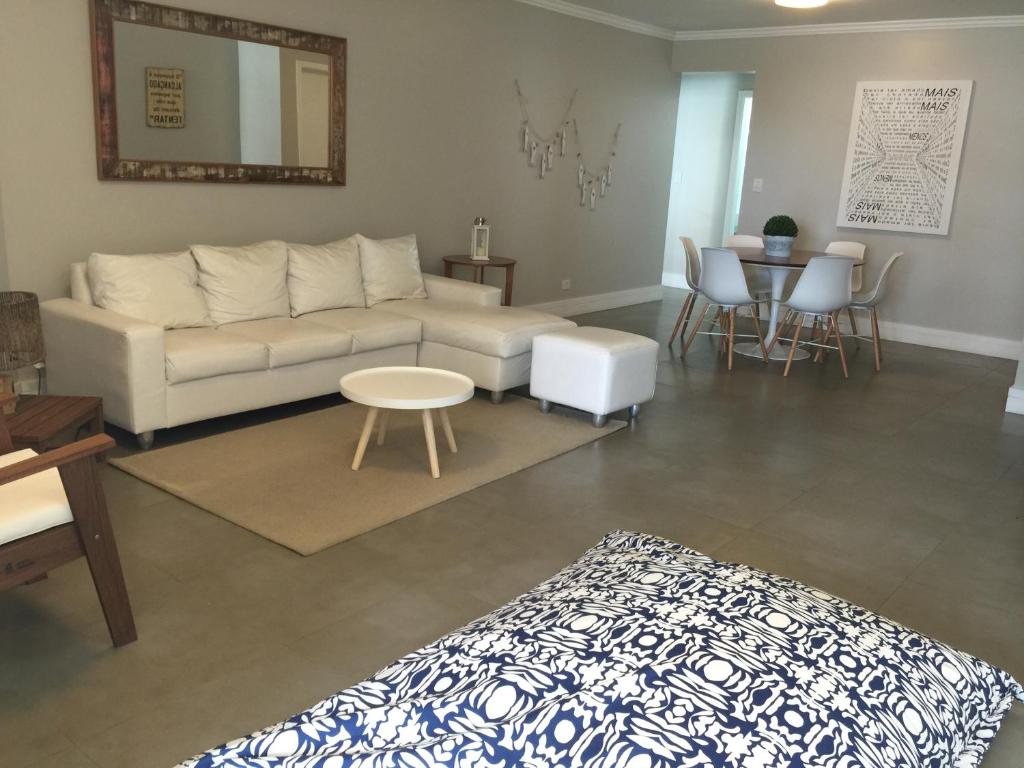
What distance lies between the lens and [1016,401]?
16.7 ft

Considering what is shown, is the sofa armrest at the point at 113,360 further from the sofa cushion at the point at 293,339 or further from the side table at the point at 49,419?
the sofa cushion at the point at 293,339

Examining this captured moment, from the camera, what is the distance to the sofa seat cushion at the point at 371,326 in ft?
14.9

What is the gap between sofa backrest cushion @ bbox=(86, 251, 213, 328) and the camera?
13.1 ft

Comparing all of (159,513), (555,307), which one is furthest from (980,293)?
(159,513)

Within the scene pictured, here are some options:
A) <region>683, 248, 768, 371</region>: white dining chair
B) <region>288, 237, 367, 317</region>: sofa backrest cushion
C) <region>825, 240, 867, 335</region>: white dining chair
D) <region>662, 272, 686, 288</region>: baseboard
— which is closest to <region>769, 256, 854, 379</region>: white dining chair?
<region>683, 248, 768, 371</region>: white dining chair

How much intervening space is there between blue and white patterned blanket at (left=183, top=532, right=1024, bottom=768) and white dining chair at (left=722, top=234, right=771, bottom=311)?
549 cm

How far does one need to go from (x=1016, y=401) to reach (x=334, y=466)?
13.2ft

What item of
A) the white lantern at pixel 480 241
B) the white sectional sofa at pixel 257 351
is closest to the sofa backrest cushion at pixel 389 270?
the white sectional sofa at pixel 257 351

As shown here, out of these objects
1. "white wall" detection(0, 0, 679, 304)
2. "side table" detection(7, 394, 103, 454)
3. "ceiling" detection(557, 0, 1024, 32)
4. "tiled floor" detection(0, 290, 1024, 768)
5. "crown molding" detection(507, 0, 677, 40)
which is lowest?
"tiled floor" detection(0, 290, 1024, 768)

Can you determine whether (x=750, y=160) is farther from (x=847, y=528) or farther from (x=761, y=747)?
(x=761, y=747)

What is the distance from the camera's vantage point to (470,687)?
4.72 feet

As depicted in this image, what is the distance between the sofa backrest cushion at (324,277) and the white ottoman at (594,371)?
1.21 metres

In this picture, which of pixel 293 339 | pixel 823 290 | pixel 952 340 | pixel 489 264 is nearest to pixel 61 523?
pixel 293 339

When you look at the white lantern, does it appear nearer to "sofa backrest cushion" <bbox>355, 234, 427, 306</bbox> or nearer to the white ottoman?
"sofa backrest cushion" <bbox>355, 234, 427, 306</bbox>
